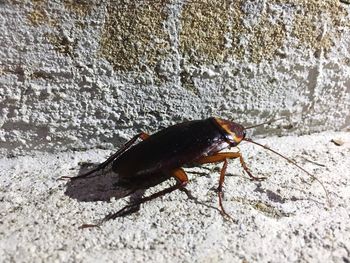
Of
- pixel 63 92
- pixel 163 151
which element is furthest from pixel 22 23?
pixel 163 151

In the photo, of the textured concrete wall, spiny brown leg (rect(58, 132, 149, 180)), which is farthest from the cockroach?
the textured concrete wall

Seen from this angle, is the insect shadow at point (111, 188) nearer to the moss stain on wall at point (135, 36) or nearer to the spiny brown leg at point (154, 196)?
the spiny brown leg at point (154, 196)

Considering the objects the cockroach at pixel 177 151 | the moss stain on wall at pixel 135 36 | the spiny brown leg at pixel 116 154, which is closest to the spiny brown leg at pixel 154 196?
the cockroach at pixel 177 151

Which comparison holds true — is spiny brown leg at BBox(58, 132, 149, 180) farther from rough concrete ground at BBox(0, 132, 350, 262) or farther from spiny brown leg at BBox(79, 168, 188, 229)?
spiny brown leg at BBox(79, 168, 188, 229)

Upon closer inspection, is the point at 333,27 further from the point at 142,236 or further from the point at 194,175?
the point at 142,236

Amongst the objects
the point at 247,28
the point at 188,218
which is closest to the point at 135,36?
the point at 247,28

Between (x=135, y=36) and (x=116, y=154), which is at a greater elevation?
(x=135, y=36)

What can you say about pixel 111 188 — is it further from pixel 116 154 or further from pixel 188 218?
pixel 188 218
